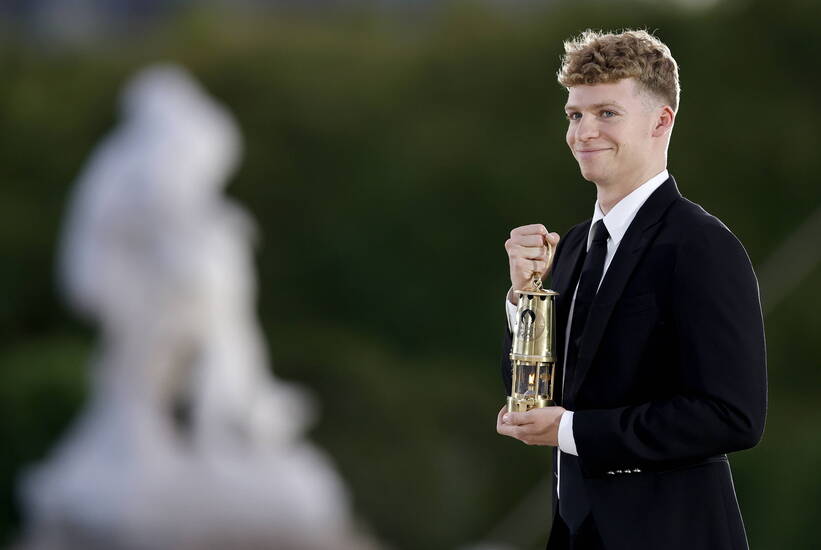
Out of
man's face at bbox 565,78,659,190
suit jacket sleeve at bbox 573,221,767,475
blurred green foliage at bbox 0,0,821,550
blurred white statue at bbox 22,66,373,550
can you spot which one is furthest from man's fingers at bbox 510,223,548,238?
blurred green foliage at bbox 0,0,821,550

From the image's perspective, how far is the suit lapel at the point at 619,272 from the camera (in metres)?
1.86

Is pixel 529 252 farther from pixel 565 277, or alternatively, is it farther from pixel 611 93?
pixel 611 93

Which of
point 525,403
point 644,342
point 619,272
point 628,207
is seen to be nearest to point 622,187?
point 628,207

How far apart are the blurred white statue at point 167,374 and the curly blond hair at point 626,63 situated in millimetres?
6138

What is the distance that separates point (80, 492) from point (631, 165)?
6.70 m

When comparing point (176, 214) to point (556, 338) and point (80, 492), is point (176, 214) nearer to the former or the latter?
point (80, 492)

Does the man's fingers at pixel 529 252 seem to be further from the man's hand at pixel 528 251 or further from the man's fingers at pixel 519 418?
the man's fingers at pixel 519 418

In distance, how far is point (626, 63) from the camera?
73.1 inches

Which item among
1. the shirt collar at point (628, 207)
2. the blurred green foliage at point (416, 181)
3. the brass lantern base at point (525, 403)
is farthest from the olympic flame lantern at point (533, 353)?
the blurred green foliage at point (416, 181)

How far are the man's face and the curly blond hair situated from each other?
0.02m

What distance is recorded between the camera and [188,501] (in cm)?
796

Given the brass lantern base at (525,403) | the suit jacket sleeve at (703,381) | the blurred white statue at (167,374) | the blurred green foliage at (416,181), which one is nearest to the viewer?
the suit jacket sleeve at (703,381)

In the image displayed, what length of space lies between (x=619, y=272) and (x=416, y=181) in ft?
35.0

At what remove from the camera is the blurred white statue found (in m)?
7.84
